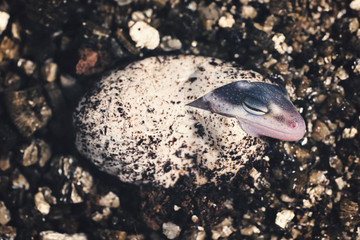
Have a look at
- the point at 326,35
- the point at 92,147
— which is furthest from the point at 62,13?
the point at 326,35

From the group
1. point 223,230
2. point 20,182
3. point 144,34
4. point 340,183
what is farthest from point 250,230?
point 20,182

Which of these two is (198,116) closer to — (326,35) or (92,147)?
(92,147)

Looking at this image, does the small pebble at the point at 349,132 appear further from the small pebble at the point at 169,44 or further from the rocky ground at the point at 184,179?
the small pebble at the point at 169,44

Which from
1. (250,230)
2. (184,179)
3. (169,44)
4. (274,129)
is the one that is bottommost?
(250,230)

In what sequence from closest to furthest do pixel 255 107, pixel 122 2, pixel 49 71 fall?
1. pixel 255 107
2. pixel 122 2
3. pixel 49 71

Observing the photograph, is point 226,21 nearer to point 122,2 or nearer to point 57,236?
point 122,2
